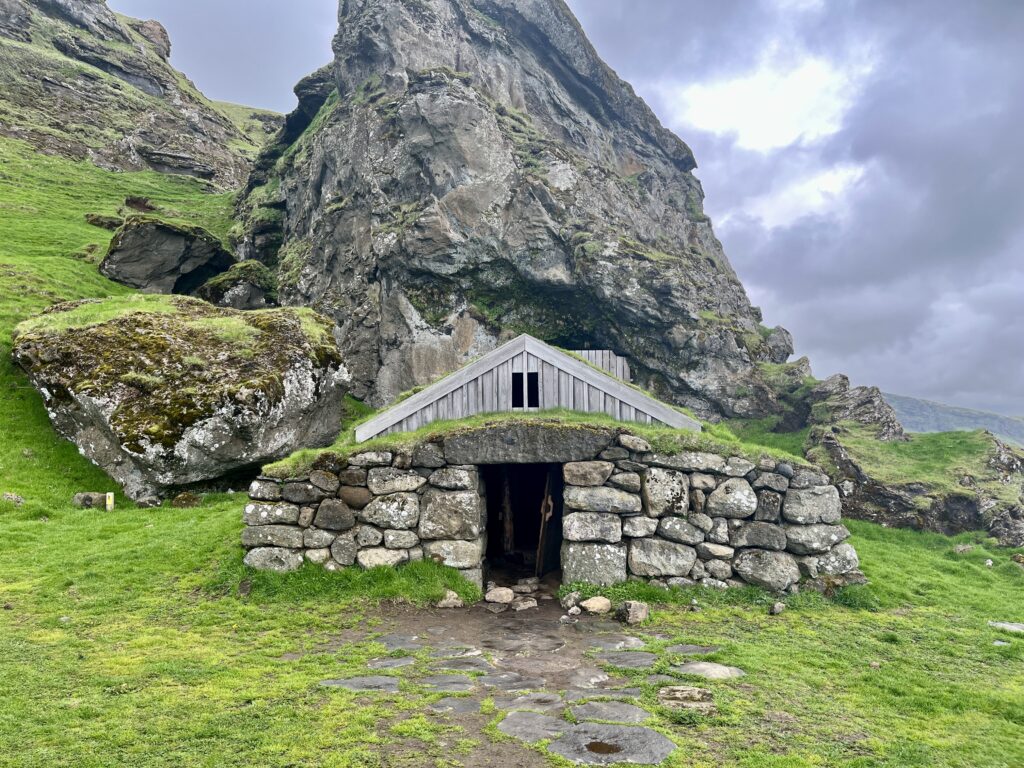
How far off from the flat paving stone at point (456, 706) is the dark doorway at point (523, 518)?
676cm

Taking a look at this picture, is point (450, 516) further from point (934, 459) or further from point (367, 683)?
point (934, 459)

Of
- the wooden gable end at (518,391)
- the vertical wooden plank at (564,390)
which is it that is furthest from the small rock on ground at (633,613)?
the vertical wooden plank at (564,390)

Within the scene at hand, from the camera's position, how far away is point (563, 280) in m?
31.6

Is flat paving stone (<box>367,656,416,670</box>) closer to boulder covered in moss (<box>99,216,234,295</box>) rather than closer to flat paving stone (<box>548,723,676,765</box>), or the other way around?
flat paving stone (<box>548,723,676,765</box>)

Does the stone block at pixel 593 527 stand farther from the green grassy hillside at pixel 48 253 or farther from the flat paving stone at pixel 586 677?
the green grassy hillside at pixel 48 253

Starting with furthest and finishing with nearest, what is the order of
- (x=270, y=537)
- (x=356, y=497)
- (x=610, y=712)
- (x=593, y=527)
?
(x=356, y=497)
(x=593, y=527)
(x=270, y=537)
(x=610, y=712)

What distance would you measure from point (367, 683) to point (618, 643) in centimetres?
431

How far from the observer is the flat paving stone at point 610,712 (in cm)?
634

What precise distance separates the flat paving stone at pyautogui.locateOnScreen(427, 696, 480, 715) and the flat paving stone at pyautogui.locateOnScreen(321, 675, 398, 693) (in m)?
0.75

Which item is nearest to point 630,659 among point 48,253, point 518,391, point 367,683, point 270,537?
point 367,683

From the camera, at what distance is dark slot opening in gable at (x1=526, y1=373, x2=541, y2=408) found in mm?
14102

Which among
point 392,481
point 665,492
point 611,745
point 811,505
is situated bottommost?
point 611,745

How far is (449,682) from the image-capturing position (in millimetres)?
7621

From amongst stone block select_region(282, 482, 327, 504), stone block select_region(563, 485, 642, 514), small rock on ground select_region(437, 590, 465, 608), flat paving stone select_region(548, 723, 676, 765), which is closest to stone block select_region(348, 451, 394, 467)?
stone block select_region(282, 482, 327, 504)
